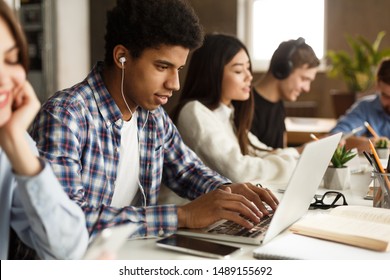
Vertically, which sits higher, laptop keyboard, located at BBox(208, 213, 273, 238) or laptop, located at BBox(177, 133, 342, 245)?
laptop, located at BBox(177, 133, 342, 245)

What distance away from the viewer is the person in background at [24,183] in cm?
78

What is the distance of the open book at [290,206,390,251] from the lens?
3.13 feet

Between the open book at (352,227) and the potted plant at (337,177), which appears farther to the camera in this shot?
the potted plant at (337,177)

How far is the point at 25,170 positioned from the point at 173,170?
0.71 m

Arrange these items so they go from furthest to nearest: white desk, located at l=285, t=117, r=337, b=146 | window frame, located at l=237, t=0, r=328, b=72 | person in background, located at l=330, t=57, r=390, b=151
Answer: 1. window frame, located at l=237, t=0, r=328, b=72
2. white desk, located at l=285, t=117, r=337, b=146
3. person in background, located at l=330, t=57, r=390, b=151

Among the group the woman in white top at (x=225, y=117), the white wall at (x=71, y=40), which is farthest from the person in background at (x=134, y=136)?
the white wall at (x=71, y=40)

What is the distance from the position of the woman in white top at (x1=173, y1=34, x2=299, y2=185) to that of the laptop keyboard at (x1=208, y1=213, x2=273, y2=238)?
1.86ft

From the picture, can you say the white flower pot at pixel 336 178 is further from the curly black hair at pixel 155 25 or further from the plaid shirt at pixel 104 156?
the curly black hair at pixel 155 25

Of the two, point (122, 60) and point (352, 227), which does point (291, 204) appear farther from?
point (122, 60)

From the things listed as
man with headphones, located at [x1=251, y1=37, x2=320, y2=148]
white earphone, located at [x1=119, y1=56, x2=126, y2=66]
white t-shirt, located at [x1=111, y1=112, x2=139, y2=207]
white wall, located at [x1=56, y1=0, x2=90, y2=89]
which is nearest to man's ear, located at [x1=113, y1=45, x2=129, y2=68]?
white earphone, located at [x1=119, y1=56, x2=126, y2=66]

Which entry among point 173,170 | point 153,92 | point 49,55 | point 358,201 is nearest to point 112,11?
point 153,92

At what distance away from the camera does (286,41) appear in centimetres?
247

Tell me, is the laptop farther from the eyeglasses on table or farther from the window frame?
the window frame

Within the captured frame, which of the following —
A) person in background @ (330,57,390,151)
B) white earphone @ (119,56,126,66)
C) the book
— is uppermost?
white earphone @ (119,56,126,66)
